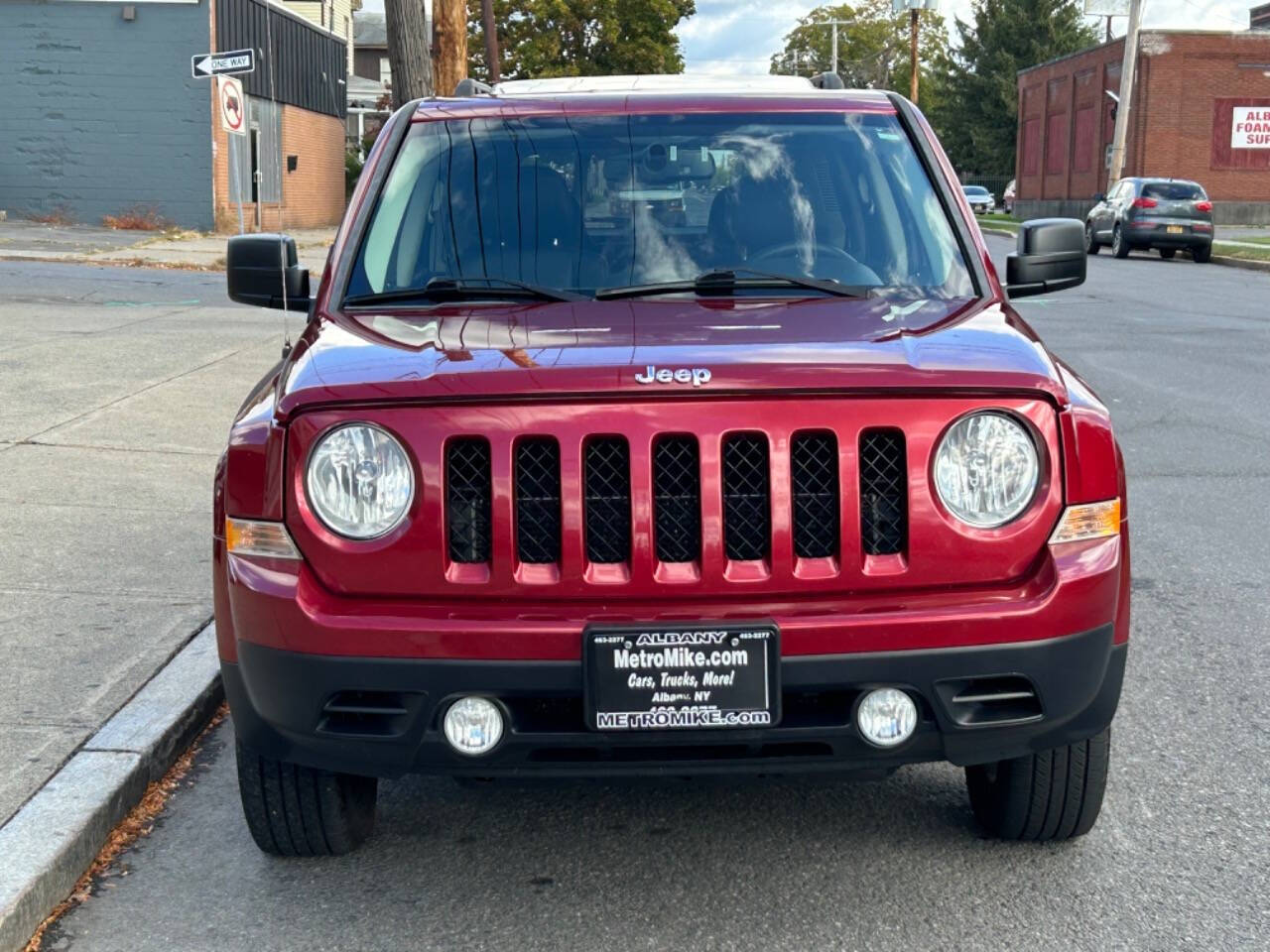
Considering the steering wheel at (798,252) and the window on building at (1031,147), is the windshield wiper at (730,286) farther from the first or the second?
the window on building at (1031,147)

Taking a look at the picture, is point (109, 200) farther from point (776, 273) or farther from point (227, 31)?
point (776, 273)

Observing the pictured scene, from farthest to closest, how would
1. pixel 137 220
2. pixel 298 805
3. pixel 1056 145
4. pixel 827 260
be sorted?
pixel 1056 145
pixel 137 220
pixel 827 260
pixel 298 805

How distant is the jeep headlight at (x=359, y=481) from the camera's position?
10.8 feet

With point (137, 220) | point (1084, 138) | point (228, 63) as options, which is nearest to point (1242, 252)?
point (137, 220)

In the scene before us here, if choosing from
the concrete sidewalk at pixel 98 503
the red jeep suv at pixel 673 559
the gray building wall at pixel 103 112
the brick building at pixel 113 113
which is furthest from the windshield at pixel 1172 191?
the red jeep suv at pixel 673 559

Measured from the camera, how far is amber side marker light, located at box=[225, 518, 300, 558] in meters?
3.34

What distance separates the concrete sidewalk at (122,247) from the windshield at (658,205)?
16426 millimetres

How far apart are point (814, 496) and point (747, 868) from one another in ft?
3.41

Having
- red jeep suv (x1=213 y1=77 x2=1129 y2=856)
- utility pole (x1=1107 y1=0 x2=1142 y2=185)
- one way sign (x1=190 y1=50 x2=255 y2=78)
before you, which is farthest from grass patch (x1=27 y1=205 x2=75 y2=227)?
red jeep suv (x1=213 y1=77 x2=1129 y2=856)

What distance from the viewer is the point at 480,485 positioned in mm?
3301

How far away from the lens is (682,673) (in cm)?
323

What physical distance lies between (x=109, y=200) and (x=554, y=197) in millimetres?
29410

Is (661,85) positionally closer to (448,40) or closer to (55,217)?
(448,40)

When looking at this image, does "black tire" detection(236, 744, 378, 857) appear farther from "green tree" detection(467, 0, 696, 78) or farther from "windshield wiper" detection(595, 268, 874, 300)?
"green tree" detection(467, 0, 696, 78)
